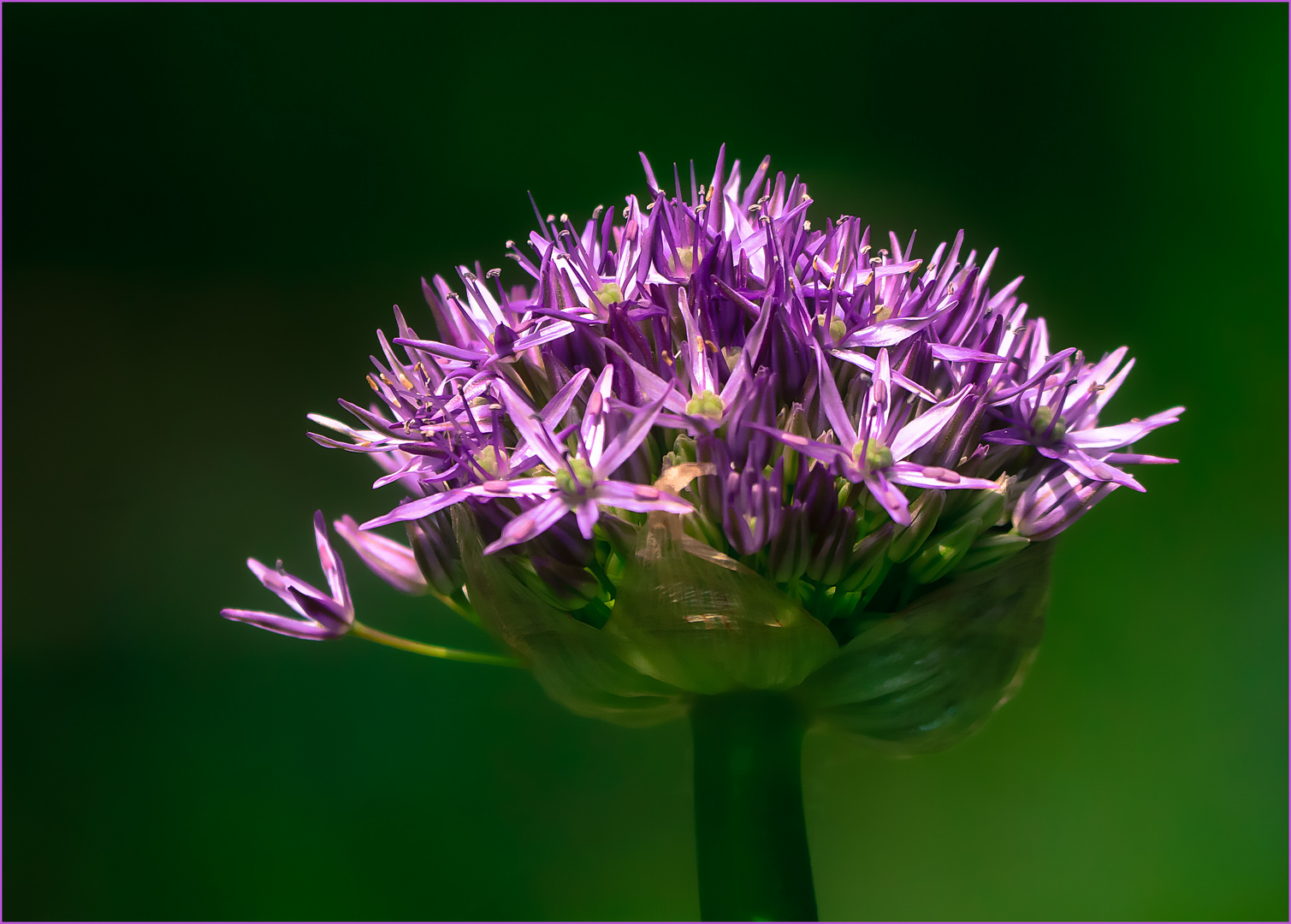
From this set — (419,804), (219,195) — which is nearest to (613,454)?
(419,804)

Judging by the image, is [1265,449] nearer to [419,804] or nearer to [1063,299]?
[1063,299]

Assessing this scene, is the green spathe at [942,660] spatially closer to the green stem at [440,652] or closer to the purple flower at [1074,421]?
the purple flower at [1074,421]

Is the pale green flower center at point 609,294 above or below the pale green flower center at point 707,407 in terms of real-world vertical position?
above

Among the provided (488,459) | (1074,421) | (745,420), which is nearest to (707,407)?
(745,420)

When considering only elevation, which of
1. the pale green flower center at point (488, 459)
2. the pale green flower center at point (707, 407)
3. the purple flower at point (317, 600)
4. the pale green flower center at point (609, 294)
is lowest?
the purple flower at point (317, 600)

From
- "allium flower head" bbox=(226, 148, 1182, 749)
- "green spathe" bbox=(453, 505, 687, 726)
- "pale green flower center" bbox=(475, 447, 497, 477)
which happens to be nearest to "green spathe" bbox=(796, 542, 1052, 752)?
"allium flower head" bbox=(226, 148, 1182, 749)

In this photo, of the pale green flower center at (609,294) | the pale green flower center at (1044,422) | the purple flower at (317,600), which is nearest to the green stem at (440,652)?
the purple flower at (317,600)

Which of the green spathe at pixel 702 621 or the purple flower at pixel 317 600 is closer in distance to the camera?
the green spathe at pixel 702 621
